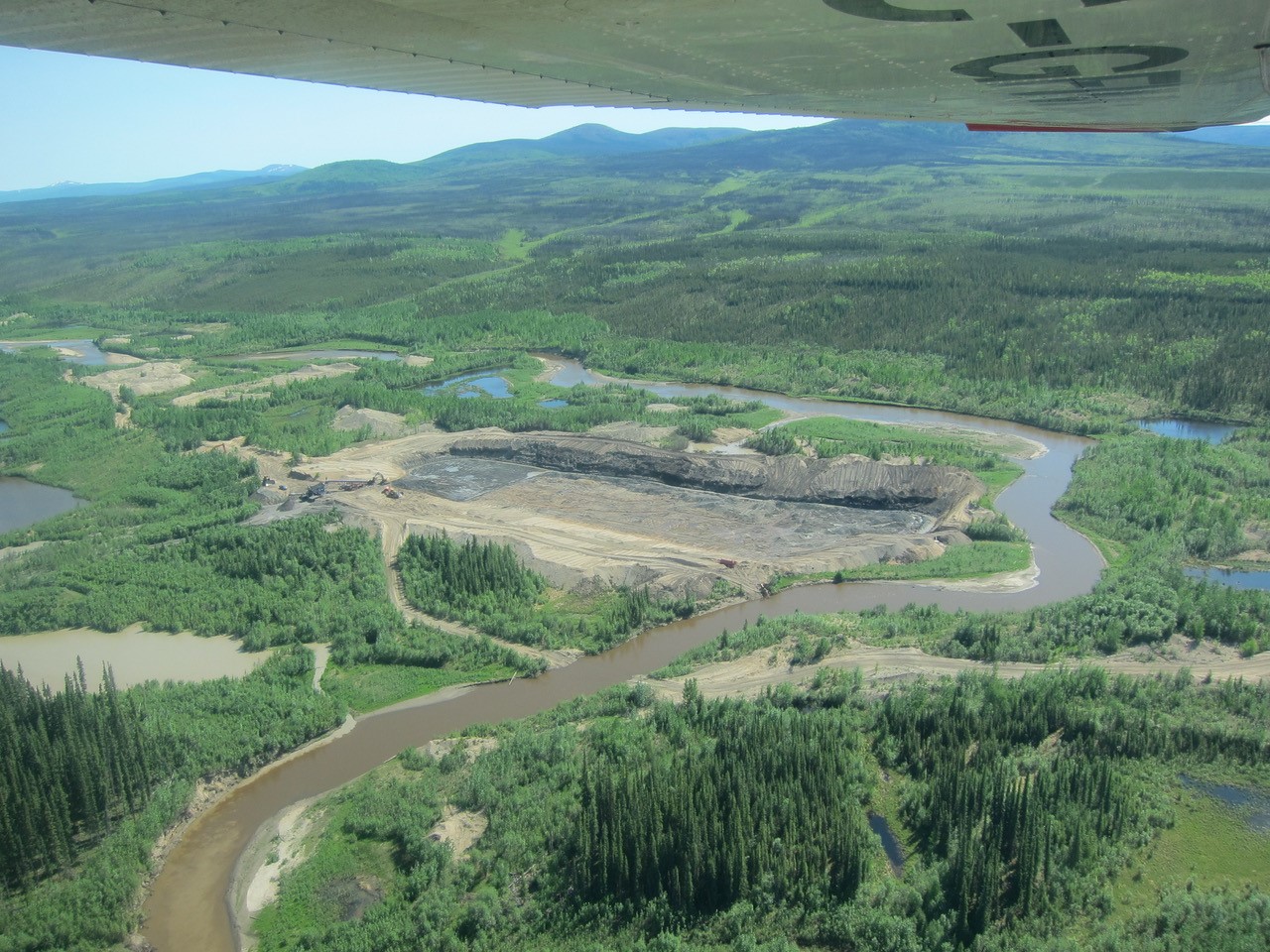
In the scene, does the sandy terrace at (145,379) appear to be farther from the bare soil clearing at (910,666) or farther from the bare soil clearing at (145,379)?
the bare soil clearing at (910,666)

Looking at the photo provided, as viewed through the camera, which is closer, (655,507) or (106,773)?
(106,773)

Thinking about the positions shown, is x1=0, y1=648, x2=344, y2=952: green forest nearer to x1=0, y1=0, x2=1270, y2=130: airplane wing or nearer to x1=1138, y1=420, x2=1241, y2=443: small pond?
x1=0, y1=0, x2=1270, y2=130: airplane wing

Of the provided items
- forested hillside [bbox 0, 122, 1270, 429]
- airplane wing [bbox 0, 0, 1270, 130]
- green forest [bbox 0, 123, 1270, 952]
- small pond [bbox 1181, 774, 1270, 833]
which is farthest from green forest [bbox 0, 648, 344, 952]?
forested hillside [bbox 0, 122, 1270, 429]

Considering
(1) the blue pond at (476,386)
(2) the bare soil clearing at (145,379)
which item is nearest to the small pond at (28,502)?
(2) the bare soil clearing at (145,379)

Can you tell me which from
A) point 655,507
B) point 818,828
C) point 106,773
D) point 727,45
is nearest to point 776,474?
point 655,507

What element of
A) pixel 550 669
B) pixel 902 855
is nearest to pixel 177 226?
pixel 550 669

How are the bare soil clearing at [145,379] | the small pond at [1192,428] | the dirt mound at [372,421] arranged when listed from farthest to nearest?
1. the bare soil clearing at [145,379]
2. the dirt mound at [372,421]
3. the small pond at [1192,428]

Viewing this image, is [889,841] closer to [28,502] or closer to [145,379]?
[28,502]
